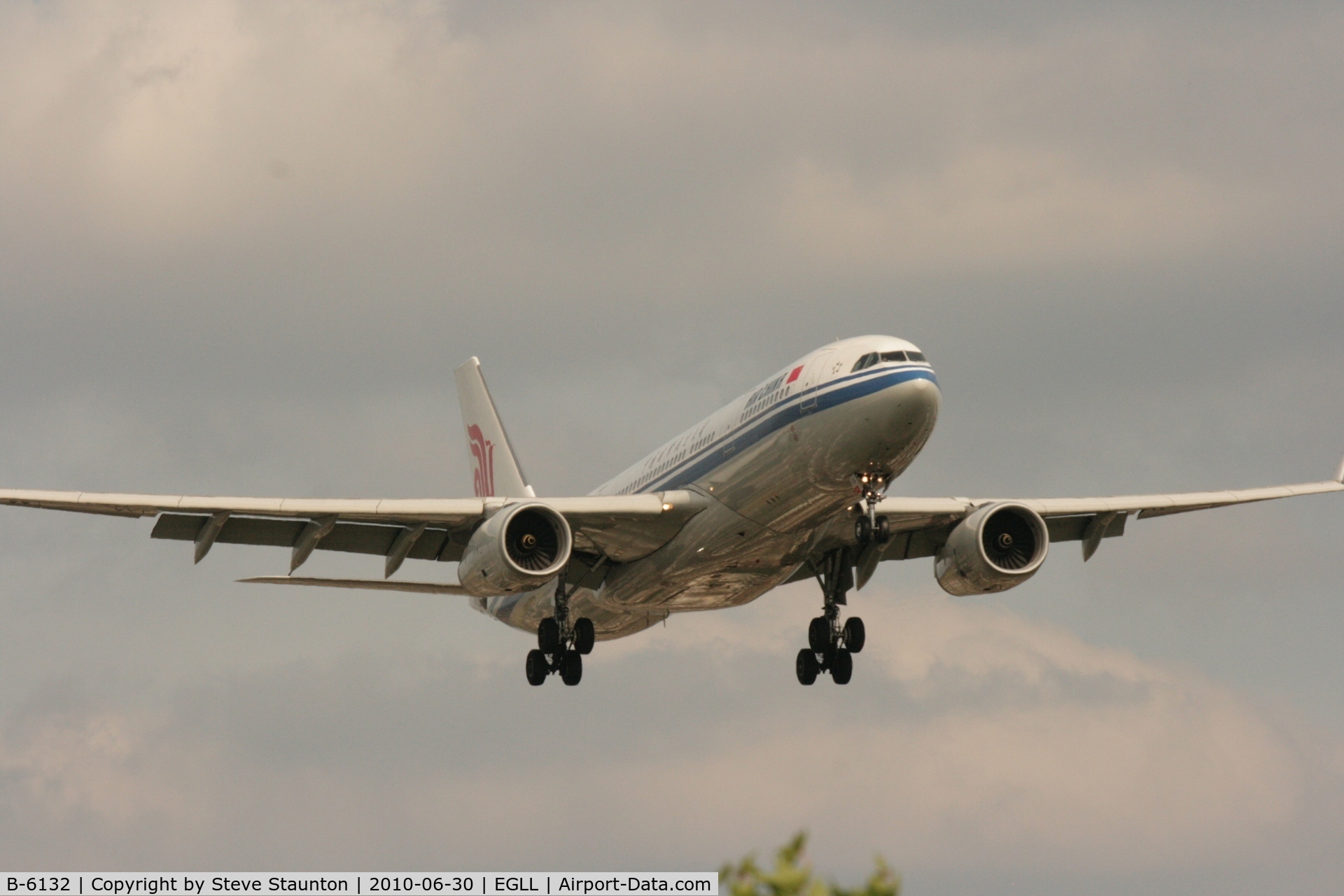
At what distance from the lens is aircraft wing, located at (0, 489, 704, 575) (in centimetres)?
3469

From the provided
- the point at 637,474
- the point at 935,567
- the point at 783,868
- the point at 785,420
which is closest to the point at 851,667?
the point at 935,567

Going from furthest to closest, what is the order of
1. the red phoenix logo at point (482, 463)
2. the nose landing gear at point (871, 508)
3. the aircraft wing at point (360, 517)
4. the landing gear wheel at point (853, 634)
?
the red phoenix logo at point (482, 463) < the landing gear wheel at point (853, 634) < the aircraft wing at point (360, 517) < the nose landing gear at point (871, 508)

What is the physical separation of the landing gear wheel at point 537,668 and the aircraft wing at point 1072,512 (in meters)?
7.71

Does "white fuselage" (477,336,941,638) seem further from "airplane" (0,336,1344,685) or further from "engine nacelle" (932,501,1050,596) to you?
"engine nacelle" (932,501,1050,596)

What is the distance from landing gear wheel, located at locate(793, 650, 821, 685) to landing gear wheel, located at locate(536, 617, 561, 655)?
5445mm

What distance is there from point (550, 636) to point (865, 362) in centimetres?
1128

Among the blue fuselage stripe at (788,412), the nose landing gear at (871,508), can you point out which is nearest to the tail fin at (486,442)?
the blue fuselage stripe at (788,412)

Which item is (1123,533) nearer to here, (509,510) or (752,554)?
(752,554)

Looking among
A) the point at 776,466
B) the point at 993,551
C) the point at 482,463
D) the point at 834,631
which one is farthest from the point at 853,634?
the point at 482,463

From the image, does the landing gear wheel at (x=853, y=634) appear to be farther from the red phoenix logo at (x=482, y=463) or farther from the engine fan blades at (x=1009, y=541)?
the red phoenix logo at (x=482, y=463)

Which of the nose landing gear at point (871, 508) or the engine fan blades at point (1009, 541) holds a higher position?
the engine fan blades at point (1009, 541)

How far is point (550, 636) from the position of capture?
130 ft

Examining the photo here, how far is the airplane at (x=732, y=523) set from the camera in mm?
32406

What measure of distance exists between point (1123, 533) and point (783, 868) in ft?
120
